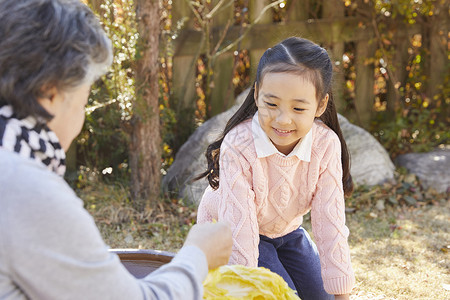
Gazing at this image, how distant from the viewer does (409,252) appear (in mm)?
3338

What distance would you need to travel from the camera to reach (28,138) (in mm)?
1165

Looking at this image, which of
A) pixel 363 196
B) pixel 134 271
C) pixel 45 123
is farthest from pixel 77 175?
pixel 45 123

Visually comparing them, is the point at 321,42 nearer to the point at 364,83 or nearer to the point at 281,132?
the point at 364,83

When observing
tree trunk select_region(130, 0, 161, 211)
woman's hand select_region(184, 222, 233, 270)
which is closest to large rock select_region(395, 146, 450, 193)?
tree trunk select_region(130, 0, 161, 211)

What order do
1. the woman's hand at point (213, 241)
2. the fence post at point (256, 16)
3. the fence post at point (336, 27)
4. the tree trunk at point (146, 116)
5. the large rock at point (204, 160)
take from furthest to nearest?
the fence post at point (336, 27), the fence post at point (256, 16), the large rock at point (204, 160), the tree trunk at point (146, 116), the woman's hand at point (213, 241)

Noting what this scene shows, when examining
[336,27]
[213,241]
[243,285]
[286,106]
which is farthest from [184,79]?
[213,241]

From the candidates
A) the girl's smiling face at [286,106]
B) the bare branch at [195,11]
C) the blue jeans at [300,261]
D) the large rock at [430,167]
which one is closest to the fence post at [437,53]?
the large rock at [430,167]

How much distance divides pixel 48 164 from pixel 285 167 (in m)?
1.18

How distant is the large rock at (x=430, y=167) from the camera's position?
14.1 feet

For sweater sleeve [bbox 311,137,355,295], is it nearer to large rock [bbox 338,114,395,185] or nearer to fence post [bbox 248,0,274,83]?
large rock [bbox 338,114,395,185]

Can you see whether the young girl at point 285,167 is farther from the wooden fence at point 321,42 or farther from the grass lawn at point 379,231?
the wooden fence at point 321,42

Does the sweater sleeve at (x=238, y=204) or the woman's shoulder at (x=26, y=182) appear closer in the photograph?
the woman's shoulder at (x=26, y=182)

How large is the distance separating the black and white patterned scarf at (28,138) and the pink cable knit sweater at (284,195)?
3.27ft

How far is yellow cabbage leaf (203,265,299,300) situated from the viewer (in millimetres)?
1630
